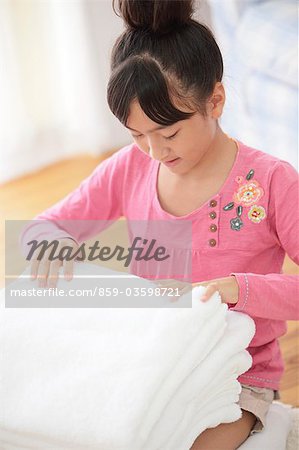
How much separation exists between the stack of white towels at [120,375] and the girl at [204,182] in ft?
0.25

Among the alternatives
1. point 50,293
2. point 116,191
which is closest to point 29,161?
point 116,191

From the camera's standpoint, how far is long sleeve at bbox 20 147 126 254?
1402 mm

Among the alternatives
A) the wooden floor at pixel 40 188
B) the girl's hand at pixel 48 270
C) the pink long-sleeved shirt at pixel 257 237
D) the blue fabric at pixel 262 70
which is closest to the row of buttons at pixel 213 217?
the pink long-sleeved shirt at pixel 257 237

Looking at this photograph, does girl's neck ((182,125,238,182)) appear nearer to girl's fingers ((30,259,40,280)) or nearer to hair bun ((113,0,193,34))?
hair bun ((113,0,193,34))

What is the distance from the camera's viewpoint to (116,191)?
1.42 m

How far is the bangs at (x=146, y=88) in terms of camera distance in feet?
3.59

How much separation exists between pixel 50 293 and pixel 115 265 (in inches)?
34.0

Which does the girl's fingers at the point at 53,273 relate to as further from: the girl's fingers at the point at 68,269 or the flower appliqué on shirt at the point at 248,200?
the flower appliqué on shirt at the point at 248,200

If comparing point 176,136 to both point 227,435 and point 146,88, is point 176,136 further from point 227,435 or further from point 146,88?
point 227,435

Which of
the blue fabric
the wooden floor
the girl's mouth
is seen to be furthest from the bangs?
the wooden floor

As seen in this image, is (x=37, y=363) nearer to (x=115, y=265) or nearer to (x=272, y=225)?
(x=272, y=225)

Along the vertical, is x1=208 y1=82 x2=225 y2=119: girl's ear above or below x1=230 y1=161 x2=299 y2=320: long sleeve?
above

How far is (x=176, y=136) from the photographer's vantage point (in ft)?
3.81

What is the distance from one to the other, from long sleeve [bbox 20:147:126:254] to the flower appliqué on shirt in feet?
0.86
